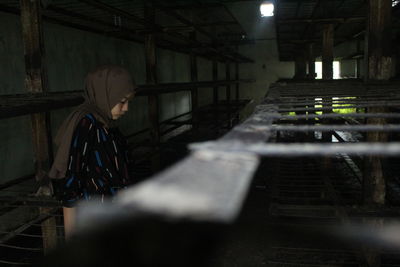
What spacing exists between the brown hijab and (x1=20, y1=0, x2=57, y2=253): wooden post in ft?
5.95

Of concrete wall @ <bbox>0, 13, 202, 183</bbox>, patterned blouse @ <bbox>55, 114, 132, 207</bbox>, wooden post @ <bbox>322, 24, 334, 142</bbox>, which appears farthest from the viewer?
wooden post @ <bbox>322, 24, 334, 142</bbox>

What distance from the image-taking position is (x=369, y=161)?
403cm

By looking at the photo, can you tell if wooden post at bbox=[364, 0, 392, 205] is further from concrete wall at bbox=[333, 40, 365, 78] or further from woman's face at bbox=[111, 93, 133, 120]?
concrete wall at bbox=[333, 40, 365, 78]

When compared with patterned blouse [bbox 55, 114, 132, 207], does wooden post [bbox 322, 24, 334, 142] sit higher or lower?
higher

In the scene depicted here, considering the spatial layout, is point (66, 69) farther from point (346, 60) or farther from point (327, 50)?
point (346, 60)

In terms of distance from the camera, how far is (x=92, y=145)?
2.10 meters

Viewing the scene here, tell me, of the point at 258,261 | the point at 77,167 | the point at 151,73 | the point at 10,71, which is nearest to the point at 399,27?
the point at 151,73

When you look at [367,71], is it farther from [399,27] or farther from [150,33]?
[399,27]

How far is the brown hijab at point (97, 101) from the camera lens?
2102mm

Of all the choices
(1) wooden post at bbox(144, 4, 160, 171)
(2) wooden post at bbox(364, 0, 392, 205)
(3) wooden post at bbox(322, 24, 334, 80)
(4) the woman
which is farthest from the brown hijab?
(3) wooden post at bbox(322, 24, 334, 80)

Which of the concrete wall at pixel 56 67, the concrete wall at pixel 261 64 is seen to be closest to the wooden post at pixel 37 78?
the concrete wall at pixel 56 67

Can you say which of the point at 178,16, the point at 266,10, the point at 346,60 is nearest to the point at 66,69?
the point at 178,16

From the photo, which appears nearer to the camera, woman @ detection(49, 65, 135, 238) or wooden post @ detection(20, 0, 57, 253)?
woman @ detection(49, 65, 135, 238)

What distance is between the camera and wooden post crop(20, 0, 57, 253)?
3705 millimetres
